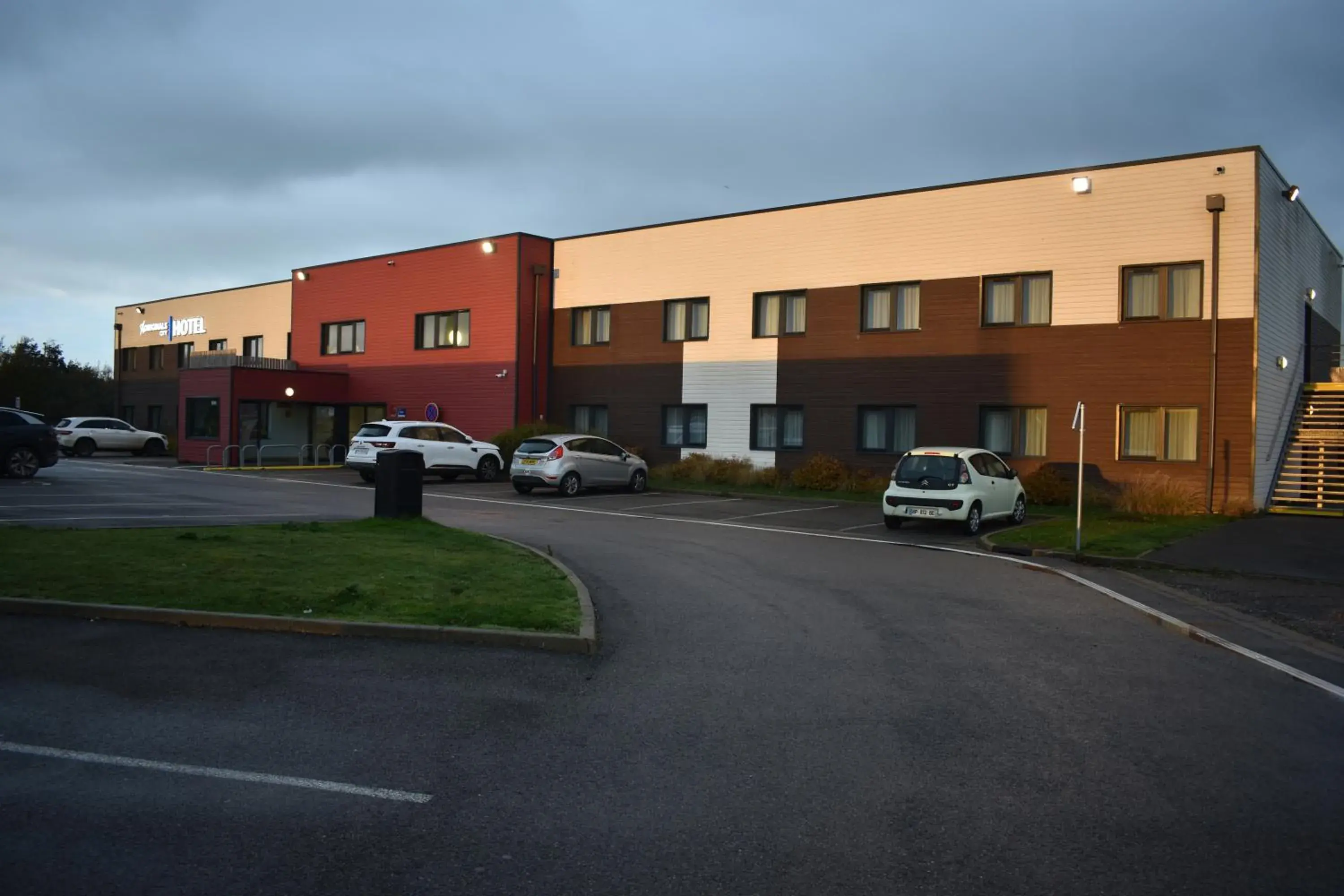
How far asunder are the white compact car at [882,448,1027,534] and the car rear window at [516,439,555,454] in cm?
967

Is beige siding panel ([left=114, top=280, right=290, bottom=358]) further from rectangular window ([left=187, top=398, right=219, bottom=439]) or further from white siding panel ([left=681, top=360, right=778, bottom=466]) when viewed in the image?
white siding panel ([left=681, top=360, right=778, bottom=466])

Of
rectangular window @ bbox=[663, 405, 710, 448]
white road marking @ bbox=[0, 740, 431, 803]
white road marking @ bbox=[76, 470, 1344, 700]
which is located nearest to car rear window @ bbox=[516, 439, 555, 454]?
white road marking @ bbox=[76, 470, 1344, 700]

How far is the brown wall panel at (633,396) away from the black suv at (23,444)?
15.8 metres

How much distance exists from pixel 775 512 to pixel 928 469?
4.58 m

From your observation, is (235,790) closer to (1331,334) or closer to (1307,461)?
(1307,461)

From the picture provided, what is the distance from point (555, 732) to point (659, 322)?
92.4 ft

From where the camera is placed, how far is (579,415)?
3641 cm

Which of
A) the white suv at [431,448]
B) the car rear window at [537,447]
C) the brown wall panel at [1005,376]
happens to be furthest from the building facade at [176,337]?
the brown wall panel at [1005,376]

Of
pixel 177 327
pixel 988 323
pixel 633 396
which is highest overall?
pixel 177 327

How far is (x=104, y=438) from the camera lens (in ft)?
142

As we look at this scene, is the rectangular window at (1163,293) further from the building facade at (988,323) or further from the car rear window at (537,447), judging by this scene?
the car rear window at (537,447)

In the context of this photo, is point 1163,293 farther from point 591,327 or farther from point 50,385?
point 50,385

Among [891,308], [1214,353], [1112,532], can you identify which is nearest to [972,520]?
[1112,532]

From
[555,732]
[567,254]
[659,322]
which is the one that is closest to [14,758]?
[555,732]
